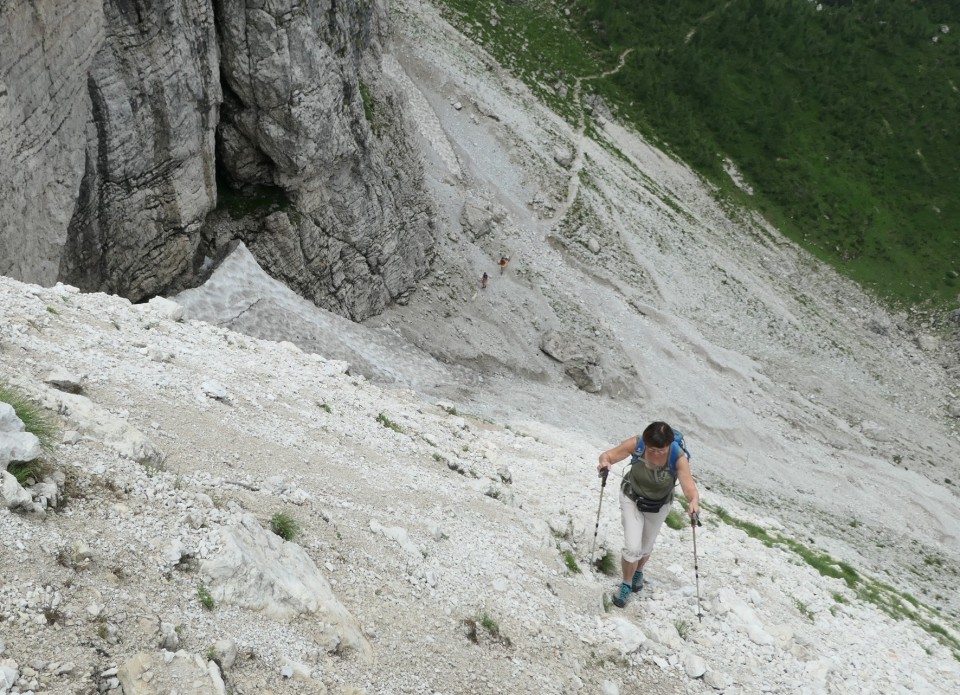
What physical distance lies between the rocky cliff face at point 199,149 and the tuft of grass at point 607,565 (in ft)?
65.9

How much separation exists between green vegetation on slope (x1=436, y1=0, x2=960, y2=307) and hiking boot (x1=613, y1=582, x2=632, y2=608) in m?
72.2

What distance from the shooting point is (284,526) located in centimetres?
924

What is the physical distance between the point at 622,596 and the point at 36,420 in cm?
958

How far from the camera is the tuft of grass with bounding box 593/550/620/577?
13.4 meters

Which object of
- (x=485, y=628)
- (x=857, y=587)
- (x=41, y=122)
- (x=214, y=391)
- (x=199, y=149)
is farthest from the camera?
(x=199, y=149)

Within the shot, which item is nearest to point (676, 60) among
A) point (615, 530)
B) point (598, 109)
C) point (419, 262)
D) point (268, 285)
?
point (598, 109)

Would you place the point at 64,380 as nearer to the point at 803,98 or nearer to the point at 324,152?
the point at 324,152

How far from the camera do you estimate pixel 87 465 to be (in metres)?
8.17

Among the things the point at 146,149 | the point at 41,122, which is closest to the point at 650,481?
the point at 41,122

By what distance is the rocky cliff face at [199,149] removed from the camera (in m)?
21.8

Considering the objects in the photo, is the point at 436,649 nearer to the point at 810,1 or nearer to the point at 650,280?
the point at 650,280

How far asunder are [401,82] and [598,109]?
3363cm

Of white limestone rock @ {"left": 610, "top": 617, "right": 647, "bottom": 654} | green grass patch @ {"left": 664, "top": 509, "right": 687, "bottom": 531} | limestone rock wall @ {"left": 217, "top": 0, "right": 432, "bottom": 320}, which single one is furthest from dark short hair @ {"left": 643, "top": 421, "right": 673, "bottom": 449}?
limestone rock wall @ {"left": 217, "top": 0, "right": 432, "bottom": 320}

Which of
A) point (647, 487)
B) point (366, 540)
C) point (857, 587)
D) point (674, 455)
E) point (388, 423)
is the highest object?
point (674, 455)
